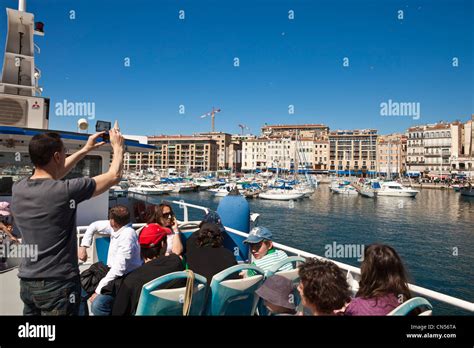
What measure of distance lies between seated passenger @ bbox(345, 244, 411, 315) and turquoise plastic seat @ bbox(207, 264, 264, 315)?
94 centimetres

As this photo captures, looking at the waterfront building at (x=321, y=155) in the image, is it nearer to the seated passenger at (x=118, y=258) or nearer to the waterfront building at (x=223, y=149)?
the waterfront building at (x=223, y=149)

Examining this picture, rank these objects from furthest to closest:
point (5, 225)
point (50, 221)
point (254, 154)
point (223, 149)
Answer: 1. point (223, 149)
2. point (254, 154)
3. point (5, 225)
4. point (50, 221)

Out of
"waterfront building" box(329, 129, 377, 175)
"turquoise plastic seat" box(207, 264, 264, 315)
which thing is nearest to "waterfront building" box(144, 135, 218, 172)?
"waterfront building" box(329, 129, 377, 175)

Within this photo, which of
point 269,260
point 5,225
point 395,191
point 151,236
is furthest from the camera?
point 395,191

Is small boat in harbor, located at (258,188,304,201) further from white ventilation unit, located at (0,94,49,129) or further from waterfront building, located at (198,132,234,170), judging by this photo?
waterfront building, located at (198,132,234,170)

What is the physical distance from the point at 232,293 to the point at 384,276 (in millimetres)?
1321

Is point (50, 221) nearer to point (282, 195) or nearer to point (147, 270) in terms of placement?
point (147, 270)

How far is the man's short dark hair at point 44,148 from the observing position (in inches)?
90.8

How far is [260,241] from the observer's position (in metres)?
4.40

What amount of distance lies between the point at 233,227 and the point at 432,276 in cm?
1532

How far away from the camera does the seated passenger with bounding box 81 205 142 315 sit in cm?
338

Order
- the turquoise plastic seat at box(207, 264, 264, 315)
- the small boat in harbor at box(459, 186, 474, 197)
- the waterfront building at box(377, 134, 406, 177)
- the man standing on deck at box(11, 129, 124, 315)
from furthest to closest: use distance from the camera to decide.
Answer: the waterfront building at box(377, 134, 406, 177) → the small boat in harbor at box(459, 186, 474, 197) → the turquoise plastic seat at box(207, 264, 264, 315) → the man standing on deck at box(11, 129, 124, 315)

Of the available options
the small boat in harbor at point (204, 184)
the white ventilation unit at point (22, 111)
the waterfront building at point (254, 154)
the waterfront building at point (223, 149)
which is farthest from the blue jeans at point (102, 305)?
the waterfront building at point (223, 149)

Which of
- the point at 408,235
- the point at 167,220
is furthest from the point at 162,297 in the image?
the point at 408,235
